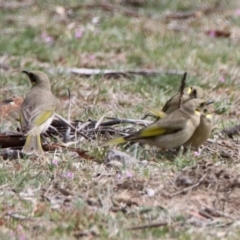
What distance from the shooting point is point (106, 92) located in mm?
10492

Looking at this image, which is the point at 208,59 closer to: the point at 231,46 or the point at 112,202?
the point at 231,46

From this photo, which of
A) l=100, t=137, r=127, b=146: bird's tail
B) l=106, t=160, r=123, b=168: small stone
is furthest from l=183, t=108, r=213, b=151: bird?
l=106, t=160, r=123, b=168: small stone

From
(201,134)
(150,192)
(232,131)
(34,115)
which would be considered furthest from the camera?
(232,131)

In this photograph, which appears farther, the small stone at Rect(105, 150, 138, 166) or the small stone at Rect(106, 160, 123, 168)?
the small stone at Rect(105, 150, 138, 166)

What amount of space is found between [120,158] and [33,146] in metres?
0.83

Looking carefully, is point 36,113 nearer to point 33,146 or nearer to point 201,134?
point 33,146

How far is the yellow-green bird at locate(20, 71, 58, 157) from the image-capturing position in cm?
805

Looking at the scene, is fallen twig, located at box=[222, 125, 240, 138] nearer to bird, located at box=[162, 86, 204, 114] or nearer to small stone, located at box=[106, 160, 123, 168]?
bird, located at box=[162, 86, 204, 114]

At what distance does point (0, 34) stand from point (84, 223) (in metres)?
6.81

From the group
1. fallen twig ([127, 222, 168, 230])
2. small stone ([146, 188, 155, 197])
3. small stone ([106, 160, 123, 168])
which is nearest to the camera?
fallen twig ([127, 222, 168, 230])

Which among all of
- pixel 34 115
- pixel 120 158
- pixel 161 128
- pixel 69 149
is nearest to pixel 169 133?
pixel 161 128

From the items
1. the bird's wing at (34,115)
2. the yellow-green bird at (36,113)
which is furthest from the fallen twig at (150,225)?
the bird's wing at (34,115)

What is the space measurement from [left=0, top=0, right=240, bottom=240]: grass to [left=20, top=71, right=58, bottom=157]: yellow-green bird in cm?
26

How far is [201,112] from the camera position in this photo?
817cm
